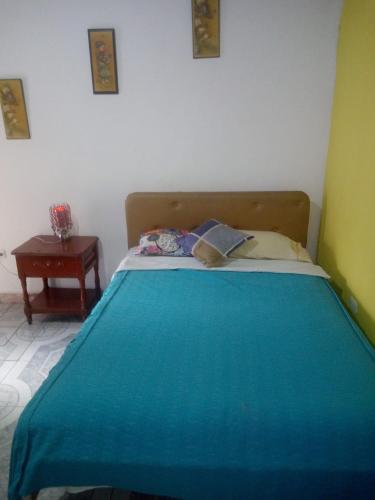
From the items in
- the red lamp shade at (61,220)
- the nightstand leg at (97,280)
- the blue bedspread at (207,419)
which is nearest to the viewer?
the blue bedspread at (207,419)

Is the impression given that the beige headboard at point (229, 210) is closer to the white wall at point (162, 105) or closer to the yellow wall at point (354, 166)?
the white wall at point (162, 105)

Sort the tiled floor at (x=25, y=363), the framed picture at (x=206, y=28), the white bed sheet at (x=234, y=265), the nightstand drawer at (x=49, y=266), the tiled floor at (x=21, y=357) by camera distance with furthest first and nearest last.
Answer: the nightstand drawer at (x=49, y=266) → the framed picture at (x=206, y=28) → the white bed sheet at (x=234, y=265) → the tiled floor at (x=21, y=357) → the tiled floor at (x=25, y=363)

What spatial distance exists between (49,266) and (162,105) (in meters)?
1.40

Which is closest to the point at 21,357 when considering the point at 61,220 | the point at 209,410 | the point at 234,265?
the point at 61,220

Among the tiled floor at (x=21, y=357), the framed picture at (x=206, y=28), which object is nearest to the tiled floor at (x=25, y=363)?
the tiled floor at (x=21, y=357)

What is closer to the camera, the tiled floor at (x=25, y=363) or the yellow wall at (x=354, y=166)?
the tiled floor at (x=25, y=363)

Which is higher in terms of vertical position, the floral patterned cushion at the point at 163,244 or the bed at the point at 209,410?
the floral patterned cushion at the point at 163,244

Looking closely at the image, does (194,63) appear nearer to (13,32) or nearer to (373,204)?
(13,32)

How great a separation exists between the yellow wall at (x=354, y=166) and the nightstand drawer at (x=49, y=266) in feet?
5.84

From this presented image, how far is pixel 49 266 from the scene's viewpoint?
263 cm

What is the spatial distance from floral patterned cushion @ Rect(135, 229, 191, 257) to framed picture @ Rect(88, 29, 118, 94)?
1.07 m

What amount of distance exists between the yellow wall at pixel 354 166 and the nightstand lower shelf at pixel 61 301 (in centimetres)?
183

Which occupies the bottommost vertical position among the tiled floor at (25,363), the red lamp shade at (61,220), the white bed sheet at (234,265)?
the tiled floor at (25,363)

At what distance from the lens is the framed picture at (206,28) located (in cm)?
239
